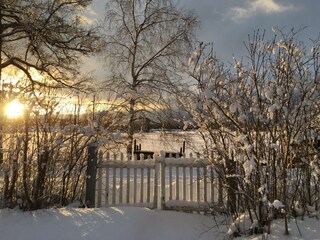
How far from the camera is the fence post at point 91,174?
623 centimetres

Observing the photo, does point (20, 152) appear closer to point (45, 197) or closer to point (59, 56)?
point (45, 197)

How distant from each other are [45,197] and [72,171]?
0.76 metres

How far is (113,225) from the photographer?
4.98 meters

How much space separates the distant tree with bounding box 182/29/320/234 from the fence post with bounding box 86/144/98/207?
91.7 inches

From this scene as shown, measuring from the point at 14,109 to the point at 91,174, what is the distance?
1.76m

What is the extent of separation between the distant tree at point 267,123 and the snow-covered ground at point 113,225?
494 mm

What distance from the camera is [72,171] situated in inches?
247

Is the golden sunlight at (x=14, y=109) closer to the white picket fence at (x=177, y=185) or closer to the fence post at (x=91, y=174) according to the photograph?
the fence post at (x=91, y=174)

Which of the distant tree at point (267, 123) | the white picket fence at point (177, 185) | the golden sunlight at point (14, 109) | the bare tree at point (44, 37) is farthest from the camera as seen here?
the bare tree at point (44, 37)

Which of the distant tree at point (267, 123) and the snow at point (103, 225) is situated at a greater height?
the distant tree at point (267, 123)

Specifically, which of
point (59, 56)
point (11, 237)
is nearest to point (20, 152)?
point (11, 237)

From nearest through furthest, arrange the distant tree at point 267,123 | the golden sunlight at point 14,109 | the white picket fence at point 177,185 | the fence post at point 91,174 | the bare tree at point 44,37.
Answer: the distant tree at point 267,123 < the golden sunlight at point 14,109 < the white picket fence at point 177,185 < the fence post at point 91,174 < the bare tree at point 44,37

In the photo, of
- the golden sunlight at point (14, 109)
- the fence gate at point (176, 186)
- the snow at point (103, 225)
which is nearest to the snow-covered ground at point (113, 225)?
the snow at point (103, 225)

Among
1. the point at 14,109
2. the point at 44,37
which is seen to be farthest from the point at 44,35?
the point at 14,109
